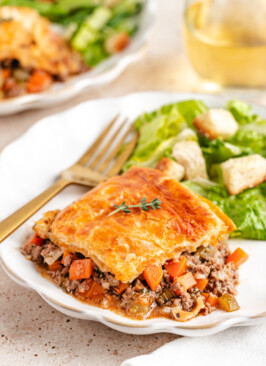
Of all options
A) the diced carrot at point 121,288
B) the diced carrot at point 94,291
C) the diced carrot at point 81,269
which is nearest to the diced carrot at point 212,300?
the diced carrot at point 121,288

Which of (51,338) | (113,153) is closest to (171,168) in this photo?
(113,153)

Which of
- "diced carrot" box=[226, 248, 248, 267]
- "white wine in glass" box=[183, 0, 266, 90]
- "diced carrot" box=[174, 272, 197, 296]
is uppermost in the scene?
"white wine in glass" box=[183, 0, 266, 90]

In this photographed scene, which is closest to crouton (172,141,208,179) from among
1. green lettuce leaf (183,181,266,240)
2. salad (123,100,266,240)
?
salad (123,100,266,240)

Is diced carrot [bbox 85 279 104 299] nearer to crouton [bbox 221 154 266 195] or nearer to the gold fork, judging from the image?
the gold fork

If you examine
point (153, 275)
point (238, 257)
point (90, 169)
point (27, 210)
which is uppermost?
point (27, 210)

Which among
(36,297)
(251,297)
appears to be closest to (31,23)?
(36,297)

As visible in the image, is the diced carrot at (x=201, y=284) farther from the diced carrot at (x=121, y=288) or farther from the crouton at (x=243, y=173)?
the crouton at (x=243, y=173)

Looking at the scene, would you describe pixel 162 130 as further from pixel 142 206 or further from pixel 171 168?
pixel 142 206
